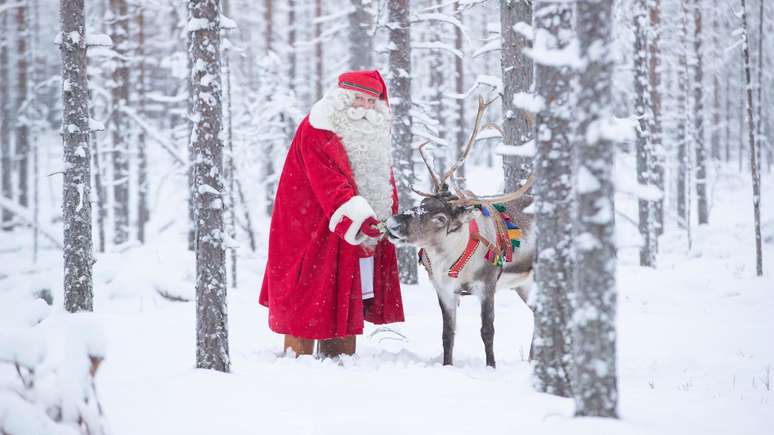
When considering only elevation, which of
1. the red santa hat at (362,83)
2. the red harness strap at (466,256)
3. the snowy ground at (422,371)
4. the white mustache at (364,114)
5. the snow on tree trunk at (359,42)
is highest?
the snow on tree trunk at (359,42)

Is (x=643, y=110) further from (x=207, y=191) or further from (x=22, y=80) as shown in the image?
(x=22, y=80)

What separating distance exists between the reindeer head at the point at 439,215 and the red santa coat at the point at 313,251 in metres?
0.52

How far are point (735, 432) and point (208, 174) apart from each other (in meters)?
3.71

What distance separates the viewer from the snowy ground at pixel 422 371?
313cm

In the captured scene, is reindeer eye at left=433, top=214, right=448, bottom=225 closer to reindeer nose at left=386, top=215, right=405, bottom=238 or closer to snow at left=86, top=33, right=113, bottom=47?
reindeer nose at left=386, top=215, right=405, bottom=238

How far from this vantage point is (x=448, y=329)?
17.8 feet

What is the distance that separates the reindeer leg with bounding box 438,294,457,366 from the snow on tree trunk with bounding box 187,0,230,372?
6.29 feet

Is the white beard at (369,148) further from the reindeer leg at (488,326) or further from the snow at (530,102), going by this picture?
the snow at (530,102)

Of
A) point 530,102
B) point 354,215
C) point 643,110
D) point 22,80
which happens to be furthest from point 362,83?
point 22,80

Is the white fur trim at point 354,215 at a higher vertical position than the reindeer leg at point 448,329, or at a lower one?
higher

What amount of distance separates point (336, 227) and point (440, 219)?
0.91m

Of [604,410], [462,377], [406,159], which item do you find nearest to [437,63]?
[406,159]

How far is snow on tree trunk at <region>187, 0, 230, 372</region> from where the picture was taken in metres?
4.50

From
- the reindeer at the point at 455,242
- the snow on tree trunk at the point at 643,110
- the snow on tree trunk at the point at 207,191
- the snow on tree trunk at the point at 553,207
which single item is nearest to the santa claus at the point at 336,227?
the reindeer at the point at 455,242
